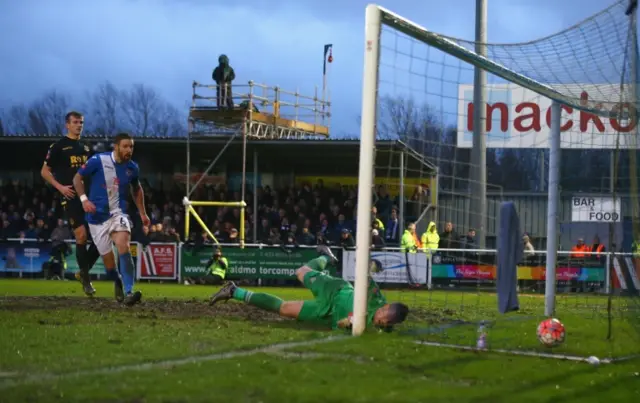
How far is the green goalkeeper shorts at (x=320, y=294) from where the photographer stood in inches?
427

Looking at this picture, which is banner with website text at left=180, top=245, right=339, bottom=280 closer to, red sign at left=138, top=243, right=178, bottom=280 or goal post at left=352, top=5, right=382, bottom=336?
red sign at left=138, top=243, right=178, bottom=280

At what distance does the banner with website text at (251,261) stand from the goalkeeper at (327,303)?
14848mm

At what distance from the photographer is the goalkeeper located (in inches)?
394

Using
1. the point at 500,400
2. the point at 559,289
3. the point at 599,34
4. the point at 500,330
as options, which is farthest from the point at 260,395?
the point at 559,289

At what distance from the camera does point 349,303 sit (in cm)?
1059

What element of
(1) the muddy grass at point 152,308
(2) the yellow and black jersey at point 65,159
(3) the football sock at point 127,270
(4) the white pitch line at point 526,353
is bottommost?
(1) the muddy grass at point 152,308

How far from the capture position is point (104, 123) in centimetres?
8850

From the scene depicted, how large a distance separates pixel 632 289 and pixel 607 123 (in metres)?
2.39

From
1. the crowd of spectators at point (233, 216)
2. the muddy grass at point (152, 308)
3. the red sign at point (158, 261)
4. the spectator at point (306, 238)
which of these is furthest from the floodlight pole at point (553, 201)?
the red sign at point (158, 261)

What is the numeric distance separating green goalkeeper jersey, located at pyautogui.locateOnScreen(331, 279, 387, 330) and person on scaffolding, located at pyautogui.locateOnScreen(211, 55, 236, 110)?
22.8 meters

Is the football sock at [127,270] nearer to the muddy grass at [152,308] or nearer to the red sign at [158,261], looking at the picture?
the muddy grass at [152,308]

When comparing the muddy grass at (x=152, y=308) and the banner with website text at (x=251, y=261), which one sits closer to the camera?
the muddy grass at (x=152, y=308)

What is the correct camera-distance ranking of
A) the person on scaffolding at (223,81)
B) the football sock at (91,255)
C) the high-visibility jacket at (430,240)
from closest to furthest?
the football sock at (91,255) < the high-visibility jacket at (430,240) < the person on scaffolding at (223,81)

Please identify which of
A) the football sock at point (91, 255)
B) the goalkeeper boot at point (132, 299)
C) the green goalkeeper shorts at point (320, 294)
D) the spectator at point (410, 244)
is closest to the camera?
the green goalkeeper shorts at point (320, 294)
